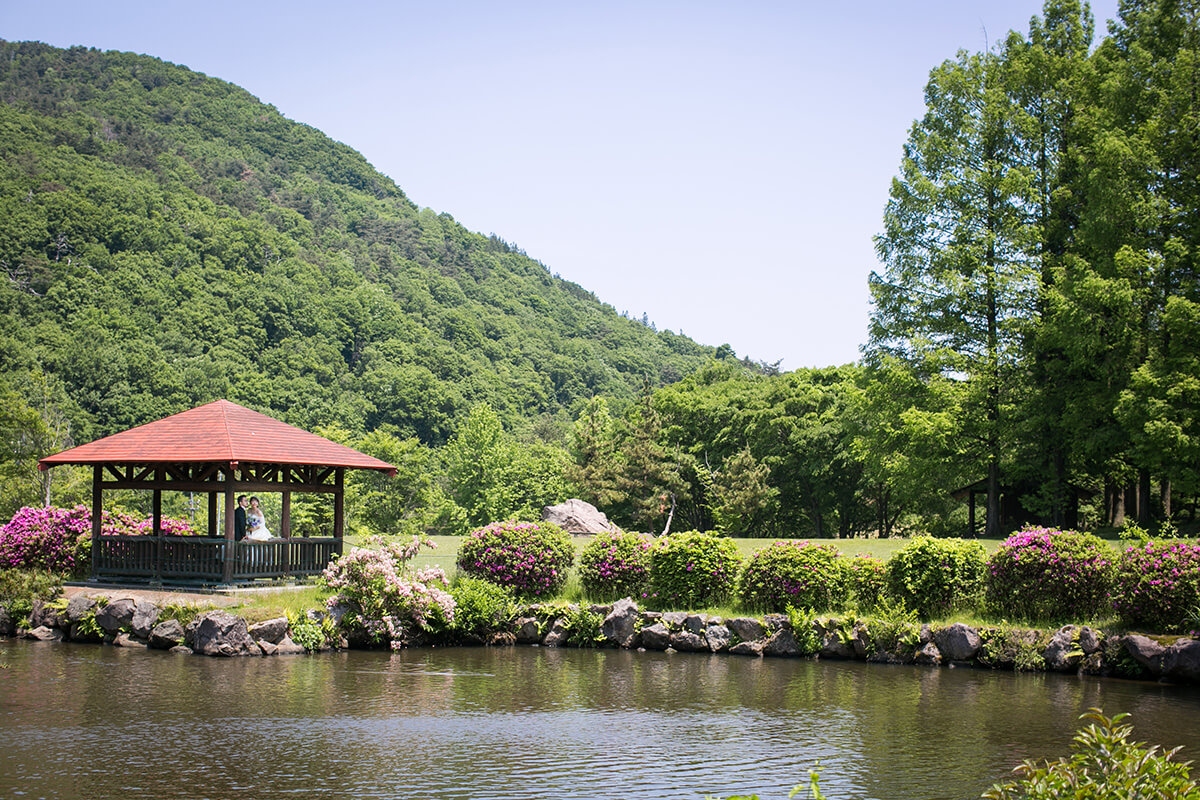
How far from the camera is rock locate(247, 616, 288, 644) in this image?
16.2 m

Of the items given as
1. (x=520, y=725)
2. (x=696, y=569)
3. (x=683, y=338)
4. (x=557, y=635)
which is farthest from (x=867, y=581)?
(x=683, y=338)

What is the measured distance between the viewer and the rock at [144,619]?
16.6 metres

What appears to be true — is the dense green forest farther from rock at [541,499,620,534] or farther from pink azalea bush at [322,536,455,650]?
pink azalea bush at [322,536,455,650]

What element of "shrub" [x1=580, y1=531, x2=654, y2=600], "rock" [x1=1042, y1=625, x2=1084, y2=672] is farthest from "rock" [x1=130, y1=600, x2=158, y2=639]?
"rock" [x1=1042, y1=625, x2=1084, y2=672]

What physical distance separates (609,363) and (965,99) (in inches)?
3132

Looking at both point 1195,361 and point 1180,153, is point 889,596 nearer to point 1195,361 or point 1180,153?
point 1195,361

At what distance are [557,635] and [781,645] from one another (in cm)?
427

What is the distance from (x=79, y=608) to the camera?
17281 millimetres

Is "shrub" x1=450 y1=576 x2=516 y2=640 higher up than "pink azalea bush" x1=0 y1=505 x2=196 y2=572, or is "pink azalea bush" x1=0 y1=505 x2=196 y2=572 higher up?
"pink azalea bush" x1=0 y1=505 x2=196 y2=572

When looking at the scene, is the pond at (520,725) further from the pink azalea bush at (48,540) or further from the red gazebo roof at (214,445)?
the pink azalea bush at (48,540)

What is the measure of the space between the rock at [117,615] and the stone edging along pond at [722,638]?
0.02m

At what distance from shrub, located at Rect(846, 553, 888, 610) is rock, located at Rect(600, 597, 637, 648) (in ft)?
13.7

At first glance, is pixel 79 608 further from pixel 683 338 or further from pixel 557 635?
pixel 683 338

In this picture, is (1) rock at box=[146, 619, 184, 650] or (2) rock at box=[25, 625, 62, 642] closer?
(1) rock at box=[146, 619, 184, 650]
